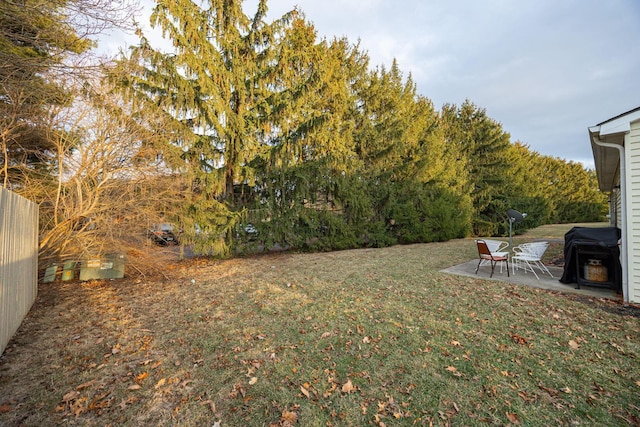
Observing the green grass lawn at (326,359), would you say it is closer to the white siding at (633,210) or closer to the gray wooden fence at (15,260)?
the gray wooden fence at (15,260)

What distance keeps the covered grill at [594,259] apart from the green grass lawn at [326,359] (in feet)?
3.17

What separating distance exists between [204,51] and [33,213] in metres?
7.13

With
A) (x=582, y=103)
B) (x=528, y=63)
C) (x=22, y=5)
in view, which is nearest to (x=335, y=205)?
(x=22, y=5)

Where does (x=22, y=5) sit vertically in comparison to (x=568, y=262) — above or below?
above

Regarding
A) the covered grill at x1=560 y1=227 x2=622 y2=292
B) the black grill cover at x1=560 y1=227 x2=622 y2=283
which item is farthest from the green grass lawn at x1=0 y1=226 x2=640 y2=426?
the black grill cover at x1=560 y1=227 x2=622 y2=283

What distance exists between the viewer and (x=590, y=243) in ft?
17.1

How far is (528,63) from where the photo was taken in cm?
1313

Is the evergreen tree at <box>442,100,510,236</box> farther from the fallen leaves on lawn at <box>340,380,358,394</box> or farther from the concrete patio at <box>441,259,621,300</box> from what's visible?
the fallen leaves on lawn at <box>340,380,358,394</box>

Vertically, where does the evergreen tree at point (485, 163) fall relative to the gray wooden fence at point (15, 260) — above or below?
above

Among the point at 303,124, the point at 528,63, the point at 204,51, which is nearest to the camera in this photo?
the point at 204,51

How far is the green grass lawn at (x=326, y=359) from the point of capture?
86.1 inches

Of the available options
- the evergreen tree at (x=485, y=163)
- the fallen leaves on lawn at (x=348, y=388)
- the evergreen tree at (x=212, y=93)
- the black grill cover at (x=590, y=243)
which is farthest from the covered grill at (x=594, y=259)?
the evergreen tree at (x=485, y=163)

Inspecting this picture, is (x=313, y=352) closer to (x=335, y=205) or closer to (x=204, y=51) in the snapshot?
(x=335, y=205)

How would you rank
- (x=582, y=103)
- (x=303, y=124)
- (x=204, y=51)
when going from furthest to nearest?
(x=582, y=103) → (x=303, y=124) → (x=204, y=51)
